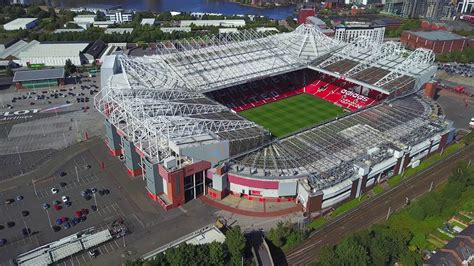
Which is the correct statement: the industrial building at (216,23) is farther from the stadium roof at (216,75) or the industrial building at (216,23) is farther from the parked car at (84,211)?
the parked car at (84,211)

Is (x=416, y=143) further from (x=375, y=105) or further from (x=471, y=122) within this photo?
(x=471, y=122)

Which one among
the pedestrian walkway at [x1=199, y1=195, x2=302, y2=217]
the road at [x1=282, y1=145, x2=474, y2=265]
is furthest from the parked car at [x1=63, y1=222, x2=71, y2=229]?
the road at [x1=282, y1=145, x2=474, y2=265]

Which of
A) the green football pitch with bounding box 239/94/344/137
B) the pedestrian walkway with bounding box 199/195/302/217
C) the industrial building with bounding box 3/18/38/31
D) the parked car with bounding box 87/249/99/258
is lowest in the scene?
the parked car with bounding box 87/249/99/258

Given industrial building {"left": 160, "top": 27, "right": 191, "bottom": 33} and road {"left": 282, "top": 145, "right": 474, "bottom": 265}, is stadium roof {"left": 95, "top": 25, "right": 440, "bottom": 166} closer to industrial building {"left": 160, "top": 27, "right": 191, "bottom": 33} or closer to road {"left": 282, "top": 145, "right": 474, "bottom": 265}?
road {"left": 282, "top": 145, "right": 474, "bottom": 265}

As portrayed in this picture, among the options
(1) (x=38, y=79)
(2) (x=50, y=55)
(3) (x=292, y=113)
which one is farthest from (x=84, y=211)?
(2) (x=50, y=55)

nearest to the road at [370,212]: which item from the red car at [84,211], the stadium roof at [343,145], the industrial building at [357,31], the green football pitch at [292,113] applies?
the stadium roof at [343,145]

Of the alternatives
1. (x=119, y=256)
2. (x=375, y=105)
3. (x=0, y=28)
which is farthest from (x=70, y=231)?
(x=0, y=28)

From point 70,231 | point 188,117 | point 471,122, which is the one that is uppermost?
point 188,117
